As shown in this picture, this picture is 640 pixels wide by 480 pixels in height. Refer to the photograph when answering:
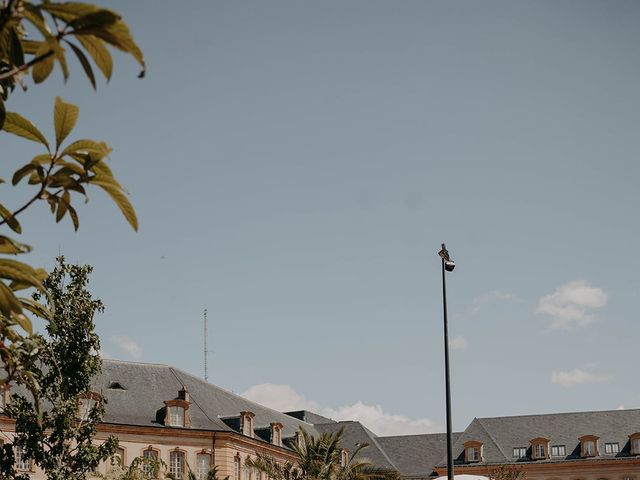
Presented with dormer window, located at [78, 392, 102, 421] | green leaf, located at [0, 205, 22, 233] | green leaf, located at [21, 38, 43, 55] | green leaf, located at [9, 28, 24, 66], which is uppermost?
dormer window, located at [78, 392, 102, 421]

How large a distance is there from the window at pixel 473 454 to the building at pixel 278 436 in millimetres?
95

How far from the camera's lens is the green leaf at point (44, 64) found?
281 centimetres

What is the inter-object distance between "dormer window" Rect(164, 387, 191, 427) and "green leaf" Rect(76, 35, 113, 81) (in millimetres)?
53120

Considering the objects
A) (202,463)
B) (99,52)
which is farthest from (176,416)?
(99,52)

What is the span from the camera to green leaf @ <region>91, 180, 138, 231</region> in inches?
133

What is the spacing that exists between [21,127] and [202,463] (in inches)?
2118

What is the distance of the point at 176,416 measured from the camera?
54375 millimetres

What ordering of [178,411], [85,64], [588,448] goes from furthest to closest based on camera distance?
1. [588,448]
2. [178,411]
3. [85,64]

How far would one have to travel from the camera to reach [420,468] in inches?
3159

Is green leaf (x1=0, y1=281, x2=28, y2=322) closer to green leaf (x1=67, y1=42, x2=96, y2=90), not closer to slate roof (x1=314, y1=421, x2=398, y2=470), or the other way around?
green leaf (x1=67, y1=42, x2=96, y2=90)

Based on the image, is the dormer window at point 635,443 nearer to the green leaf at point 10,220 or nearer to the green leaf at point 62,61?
the green leaf at point 10,220

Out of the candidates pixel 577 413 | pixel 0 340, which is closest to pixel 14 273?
pixel 0 340

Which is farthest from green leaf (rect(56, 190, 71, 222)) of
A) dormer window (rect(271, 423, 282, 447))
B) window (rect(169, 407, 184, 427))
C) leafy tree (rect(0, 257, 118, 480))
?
dormer window (rect(271, 423, 282, 447))

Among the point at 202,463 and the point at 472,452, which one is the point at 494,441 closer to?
the point at 472,452
